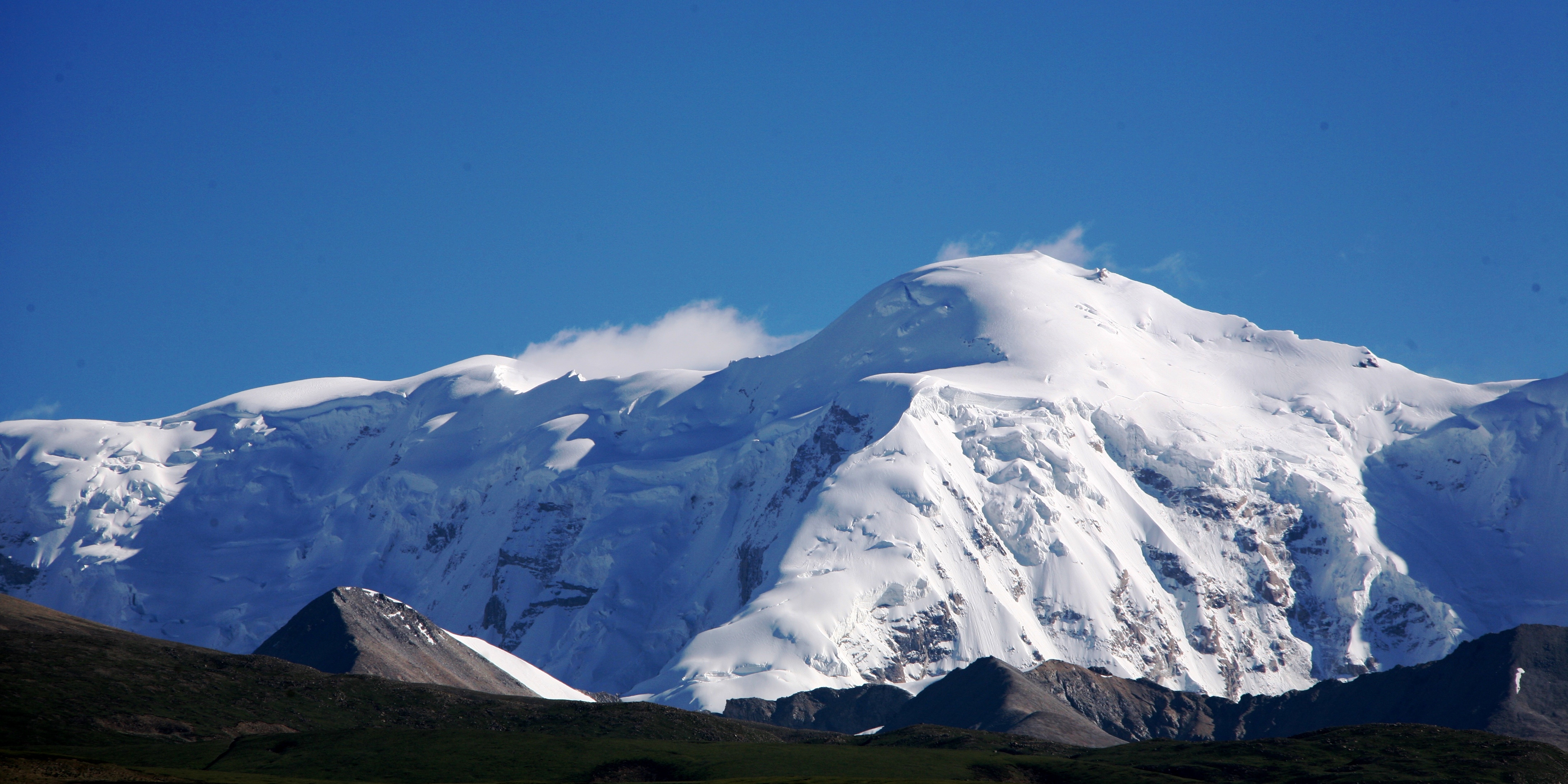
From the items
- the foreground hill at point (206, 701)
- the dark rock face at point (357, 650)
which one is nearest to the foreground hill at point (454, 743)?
the foreground hill at point (206, 701)

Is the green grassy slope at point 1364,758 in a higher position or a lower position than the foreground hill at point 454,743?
higher

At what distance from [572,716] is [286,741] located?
32.9m

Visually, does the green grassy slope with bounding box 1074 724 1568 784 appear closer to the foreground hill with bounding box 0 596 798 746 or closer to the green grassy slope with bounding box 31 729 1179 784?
the green grassy slope with bounding box 31 729 1179 784

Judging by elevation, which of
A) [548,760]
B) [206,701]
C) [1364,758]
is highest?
[1364,758]

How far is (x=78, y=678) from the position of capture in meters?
123

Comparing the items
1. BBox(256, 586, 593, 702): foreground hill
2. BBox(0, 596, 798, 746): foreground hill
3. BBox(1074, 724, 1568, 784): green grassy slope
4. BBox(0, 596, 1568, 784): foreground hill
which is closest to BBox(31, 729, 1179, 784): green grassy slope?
BBox(0, 596, 1568, 784): foreground hill

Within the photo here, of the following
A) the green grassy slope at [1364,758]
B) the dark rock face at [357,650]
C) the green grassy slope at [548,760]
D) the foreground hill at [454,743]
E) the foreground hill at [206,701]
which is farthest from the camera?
the dark rock face at [357,650]

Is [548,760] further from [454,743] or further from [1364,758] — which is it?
[1364,758]

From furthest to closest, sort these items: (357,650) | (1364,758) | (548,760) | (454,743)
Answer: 1. (357,650)
2. (1364,758)
3. (454,743)
4. (548,760)

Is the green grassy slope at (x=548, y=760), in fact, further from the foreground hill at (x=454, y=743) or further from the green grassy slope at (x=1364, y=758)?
the green grassy slope at (x=1364, y=758)

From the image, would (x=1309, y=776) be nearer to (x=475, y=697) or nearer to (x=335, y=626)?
(x=475, y=697)

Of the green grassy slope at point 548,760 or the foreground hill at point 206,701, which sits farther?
the foreground hill at point 206,701

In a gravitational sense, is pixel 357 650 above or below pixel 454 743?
above

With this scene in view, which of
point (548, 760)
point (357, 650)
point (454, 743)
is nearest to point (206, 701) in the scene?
point (454, 743)
